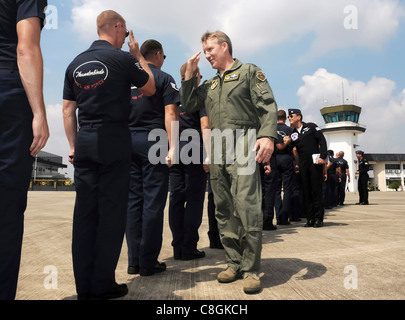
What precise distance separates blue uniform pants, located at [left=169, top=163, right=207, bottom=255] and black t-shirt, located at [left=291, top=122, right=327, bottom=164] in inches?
113

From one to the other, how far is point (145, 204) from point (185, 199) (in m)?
0.74


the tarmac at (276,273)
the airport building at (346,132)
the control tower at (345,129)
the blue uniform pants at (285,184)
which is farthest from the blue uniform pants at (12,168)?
the control tower at (345,129)

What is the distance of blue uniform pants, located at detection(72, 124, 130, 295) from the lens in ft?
6.24

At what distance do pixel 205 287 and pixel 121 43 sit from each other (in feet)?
6.24

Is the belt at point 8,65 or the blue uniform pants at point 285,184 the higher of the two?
the belt at point 8,65

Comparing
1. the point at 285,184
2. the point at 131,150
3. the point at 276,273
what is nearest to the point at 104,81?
the point at 131,150

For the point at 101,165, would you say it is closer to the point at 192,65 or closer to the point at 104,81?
the point at 104,81

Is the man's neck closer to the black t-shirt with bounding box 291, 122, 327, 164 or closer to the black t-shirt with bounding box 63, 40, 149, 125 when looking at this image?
the black t-shirt with bounding box 63, 40, 149, 125

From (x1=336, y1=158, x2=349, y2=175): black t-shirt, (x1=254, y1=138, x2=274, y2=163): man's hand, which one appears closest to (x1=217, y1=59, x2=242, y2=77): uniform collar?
(x1=254, y1=138, x2=274, y2=163): man's hand

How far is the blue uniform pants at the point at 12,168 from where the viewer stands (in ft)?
4.80

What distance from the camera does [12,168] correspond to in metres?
1.48

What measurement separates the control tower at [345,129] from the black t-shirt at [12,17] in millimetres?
54273

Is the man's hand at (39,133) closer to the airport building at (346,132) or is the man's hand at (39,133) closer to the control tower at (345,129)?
the airport building at (346,132)

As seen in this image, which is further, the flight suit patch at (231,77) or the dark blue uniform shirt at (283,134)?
the dark blue uniform shirt at (283,134)
